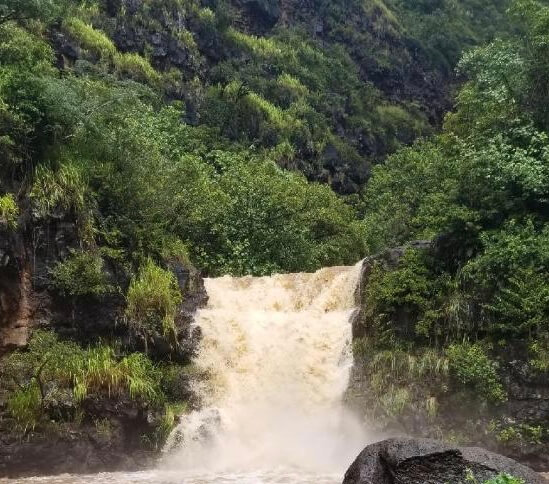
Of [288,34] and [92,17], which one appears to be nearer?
[92,17]

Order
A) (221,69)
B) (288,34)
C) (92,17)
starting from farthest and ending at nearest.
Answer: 1. (288,34)
2. (221,69)
3. (92,17)

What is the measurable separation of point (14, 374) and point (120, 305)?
3048 millimetres

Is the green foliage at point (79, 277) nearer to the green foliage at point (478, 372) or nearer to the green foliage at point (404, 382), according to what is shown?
the green foliage at point (404, 382)

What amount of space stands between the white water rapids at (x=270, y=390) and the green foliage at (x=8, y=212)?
542 centimetres

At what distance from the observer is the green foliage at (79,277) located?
15.5m

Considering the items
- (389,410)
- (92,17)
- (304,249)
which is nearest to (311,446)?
(389,410)

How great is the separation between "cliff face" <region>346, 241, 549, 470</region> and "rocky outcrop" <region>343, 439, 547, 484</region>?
187 inches

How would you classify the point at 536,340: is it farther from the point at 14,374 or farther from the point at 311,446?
the point at 14,374

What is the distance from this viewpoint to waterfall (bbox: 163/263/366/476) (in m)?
14.6

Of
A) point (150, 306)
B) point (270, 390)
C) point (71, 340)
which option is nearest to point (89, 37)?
point (150, 306)

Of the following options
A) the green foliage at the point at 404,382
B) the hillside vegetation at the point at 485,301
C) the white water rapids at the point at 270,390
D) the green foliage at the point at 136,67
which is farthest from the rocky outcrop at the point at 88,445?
the green foliage at the point at 136,67

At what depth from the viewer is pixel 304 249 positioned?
26250 mm

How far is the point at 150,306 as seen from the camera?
16453mm

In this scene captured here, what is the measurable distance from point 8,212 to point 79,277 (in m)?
2.19
